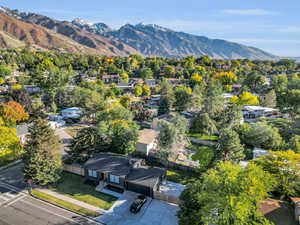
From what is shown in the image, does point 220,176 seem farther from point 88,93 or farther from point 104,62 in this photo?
point 104,62

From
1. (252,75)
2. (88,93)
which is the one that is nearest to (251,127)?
(88,93)

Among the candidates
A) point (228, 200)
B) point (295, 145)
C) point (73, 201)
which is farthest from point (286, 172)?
point (73, 201)

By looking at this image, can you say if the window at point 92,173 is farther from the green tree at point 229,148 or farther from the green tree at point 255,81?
the green tree at point 255,81

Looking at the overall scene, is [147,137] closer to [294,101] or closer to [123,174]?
[123,174]

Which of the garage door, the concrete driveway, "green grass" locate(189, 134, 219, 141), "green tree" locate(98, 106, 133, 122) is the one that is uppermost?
"green tree" locate(98, 106, 133, 122)

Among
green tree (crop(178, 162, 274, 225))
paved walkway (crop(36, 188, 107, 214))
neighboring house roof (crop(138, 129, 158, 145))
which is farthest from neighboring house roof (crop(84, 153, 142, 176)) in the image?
green tree (crop(178, 162, 274, 225))

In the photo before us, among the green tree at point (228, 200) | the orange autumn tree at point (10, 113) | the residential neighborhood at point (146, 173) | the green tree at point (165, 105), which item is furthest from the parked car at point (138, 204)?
the green tree at point (165, 105)

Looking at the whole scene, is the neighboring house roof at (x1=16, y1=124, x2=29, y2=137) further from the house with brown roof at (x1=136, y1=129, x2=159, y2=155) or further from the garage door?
the garage door
